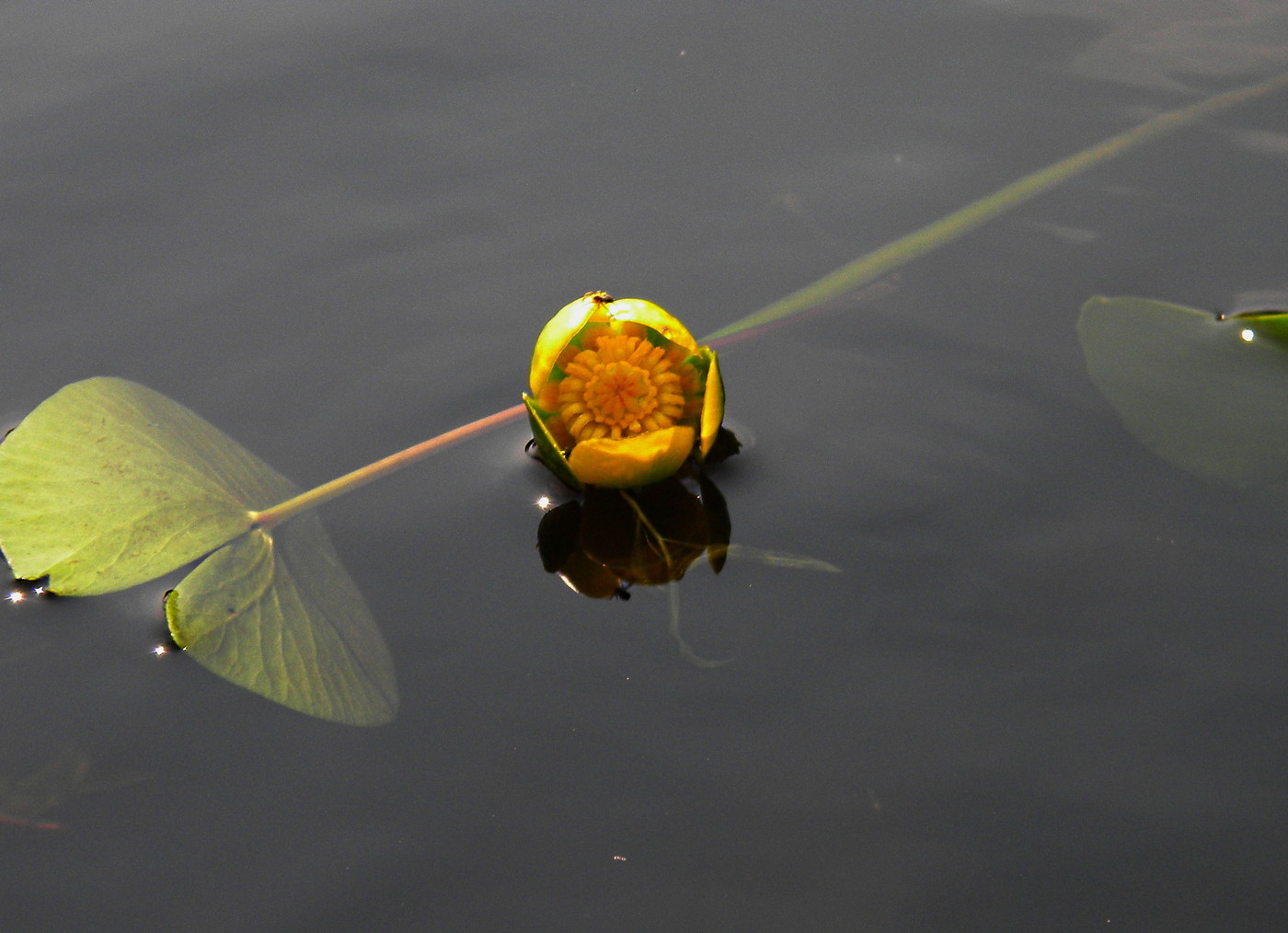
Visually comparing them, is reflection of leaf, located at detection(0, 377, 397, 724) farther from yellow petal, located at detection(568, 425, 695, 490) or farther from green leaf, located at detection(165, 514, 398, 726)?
yellow petal, located at detection(568, 425, 695, 490)

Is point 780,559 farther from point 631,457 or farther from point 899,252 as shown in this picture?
point 899,252

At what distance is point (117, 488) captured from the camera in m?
1.48

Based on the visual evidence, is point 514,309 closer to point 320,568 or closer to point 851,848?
point 320,568

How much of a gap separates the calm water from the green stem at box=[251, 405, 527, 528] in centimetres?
2

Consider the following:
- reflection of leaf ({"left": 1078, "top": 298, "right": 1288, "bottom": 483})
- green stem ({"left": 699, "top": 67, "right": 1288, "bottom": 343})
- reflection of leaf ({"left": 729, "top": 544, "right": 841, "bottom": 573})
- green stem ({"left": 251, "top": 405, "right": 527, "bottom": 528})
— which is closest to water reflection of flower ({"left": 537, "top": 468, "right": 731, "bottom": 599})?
reflection of leaf ({"left": 729, "top": 544, "right": 841, "bottom": 573})

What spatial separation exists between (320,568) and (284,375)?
1.22 feet

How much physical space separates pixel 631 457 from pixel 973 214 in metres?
0.88

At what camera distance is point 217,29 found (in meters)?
2.36

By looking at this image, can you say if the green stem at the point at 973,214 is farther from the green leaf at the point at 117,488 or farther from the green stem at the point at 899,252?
the green leaf at the point at 117,488

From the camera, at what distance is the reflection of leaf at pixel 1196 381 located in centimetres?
157

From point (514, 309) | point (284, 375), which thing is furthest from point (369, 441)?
point (514, 309)

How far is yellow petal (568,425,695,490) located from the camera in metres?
1.40

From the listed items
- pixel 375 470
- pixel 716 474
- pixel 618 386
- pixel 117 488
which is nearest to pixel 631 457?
pixel 618 386

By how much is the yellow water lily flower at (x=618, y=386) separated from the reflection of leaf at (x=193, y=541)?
33 cm
